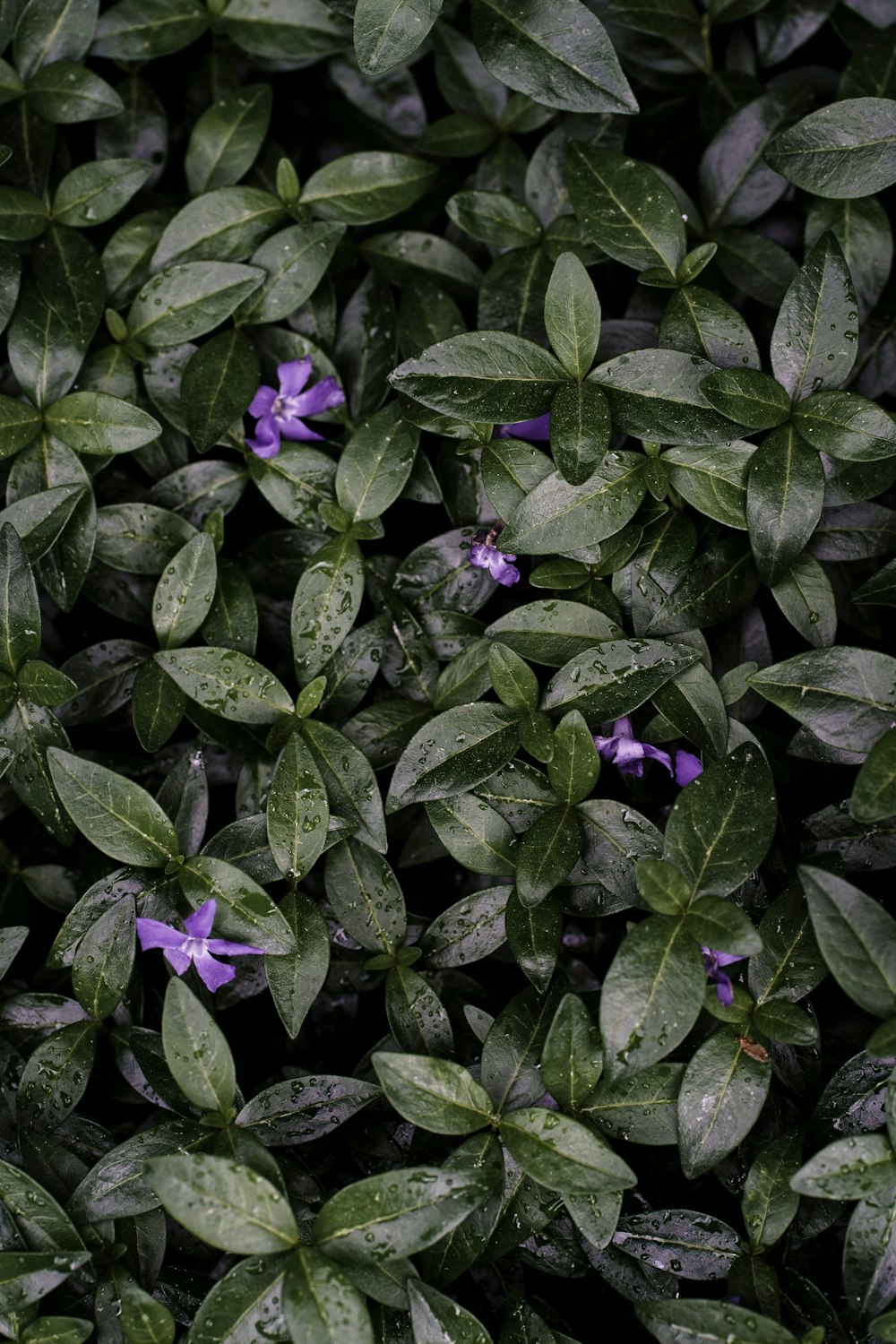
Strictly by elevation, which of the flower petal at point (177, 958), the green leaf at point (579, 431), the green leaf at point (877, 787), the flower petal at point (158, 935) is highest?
the green leaf at point (579, 431)

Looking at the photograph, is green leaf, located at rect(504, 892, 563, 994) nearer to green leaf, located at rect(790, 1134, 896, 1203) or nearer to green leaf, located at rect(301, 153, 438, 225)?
green leaf, located at rect(790, 1134, 896, 1203)

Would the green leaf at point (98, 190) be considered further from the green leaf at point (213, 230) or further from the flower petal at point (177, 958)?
the flower petal at point (177, 958)

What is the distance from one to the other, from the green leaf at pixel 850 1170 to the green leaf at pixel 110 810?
952mm

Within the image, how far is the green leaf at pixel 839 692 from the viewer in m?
1.51

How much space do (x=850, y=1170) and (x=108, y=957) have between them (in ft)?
3.40

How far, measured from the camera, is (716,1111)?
1.44 m

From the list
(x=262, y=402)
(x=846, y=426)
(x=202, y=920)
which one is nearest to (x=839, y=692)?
(x=846, y=426)

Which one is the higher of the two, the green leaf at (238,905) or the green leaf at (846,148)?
the green leaf at (846,148)

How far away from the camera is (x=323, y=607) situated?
1718 millimetres

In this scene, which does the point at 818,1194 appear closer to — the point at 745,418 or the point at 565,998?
the point at 565,998

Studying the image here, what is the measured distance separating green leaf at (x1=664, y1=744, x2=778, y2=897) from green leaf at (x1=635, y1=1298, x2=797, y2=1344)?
1.64 ft

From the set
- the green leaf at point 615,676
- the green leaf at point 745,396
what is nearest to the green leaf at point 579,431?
the green leaf at point 745,396

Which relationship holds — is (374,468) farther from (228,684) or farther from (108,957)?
(108,957)

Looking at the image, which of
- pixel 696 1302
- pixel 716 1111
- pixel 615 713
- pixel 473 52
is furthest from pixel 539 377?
pixel 696 1302
